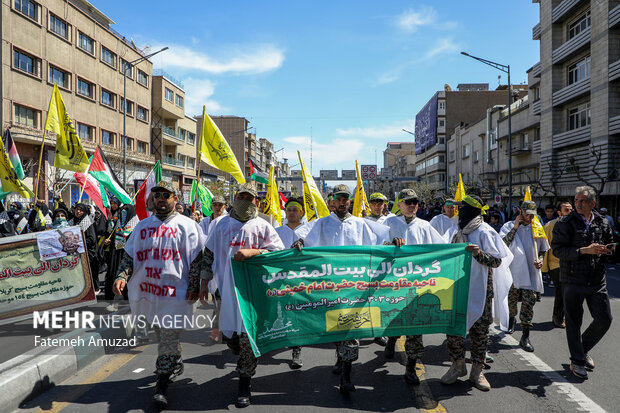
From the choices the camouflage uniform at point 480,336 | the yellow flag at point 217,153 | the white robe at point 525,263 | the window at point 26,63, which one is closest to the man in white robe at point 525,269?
the white robe at point 525,263

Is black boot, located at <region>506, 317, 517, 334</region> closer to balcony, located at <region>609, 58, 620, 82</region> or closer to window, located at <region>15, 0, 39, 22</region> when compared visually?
balcony, located at <region>609, 58, 620, 82</region>

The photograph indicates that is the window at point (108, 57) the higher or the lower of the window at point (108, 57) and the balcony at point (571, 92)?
the higher

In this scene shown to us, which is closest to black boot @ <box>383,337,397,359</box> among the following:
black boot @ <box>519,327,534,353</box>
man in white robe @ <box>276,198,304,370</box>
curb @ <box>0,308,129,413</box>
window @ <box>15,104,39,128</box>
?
man in white robe @ <box>276,198,304,370</box>

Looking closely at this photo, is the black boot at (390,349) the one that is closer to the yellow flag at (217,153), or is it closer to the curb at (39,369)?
the curb at (39,369)

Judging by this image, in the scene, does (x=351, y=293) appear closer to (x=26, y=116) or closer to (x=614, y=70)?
(x=614, y=70)

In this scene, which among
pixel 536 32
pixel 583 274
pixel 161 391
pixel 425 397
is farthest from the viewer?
pixel 536 32

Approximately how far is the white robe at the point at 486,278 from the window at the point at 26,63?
89.2 feet

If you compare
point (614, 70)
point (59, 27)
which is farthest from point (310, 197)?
point (59, 27)

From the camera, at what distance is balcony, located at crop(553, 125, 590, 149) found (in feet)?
82.3

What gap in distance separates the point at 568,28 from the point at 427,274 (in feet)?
97.9

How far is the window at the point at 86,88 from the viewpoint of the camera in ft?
102

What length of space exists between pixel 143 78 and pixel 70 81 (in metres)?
12.3

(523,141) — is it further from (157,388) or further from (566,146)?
(157,388)

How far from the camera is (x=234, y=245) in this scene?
448cm
